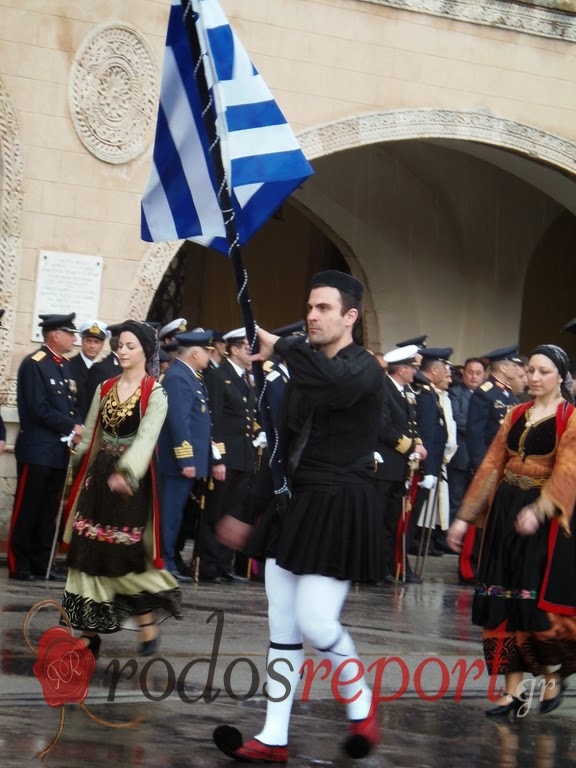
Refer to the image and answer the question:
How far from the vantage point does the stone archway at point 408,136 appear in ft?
40.1

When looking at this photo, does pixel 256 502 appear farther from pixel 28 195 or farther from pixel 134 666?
pixel 28 195

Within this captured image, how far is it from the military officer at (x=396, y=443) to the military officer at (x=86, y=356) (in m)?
2.22

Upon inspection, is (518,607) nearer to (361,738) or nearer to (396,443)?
(361,738)

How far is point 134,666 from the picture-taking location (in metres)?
6.66

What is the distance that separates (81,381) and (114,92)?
2.81 metres

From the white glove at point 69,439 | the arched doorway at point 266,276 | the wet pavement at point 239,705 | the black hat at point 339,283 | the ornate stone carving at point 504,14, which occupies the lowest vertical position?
the wet pavement at point 239,705

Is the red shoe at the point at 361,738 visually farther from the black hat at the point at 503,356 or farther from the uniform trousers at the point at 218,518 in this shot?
the black hat at the point at 503,356

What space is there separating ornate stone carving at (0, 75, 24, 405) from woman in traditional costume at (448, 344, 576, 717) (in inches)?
229

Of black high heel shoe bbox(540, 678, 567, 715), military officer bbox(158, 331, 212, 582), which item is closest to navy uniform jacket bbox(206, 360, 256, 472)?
military officer bbox(158, 331, 212, 582)

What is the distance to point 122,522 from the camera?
689 cm

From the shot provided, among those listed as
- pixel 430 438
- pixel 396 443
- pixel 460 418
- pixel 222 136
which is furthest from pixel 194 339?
pixel 222 136

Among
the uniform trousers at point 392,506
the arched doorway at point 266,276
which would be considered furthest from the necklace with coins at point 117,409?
the arched doorway at point 266,276

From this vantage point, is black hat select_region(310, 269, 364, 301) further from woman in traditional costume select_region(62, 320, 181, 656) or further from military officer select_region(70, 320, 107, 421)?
military officer select_region(70, 320, 107, 421)

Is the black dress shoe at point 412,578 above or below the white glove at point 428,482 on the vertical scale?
below
